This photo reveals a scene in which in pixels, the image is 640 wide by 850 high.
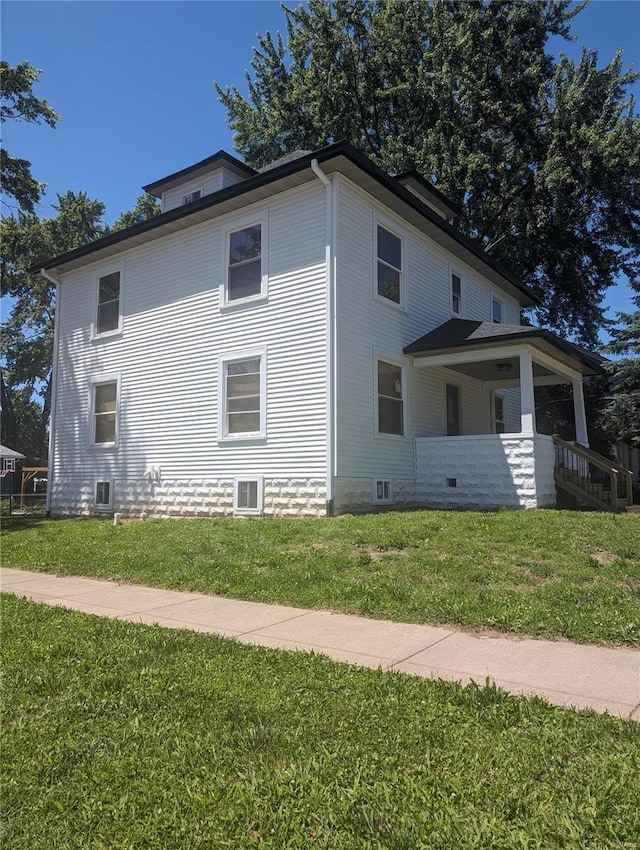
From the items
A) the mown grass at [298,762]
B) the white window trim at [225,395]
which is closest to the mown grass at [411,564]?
the mown grass at [298,762]

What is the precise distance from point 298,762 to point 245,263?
11602 mm

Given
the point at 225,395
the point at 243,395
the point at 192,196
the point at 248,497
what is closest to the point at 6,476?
the point at 225,395

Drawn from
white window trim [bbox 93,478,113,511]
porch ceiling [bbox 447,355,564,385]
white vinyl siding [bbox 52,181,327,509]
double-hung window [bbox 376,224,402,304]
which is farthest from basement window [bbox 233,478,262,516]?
porch ceiling [bbox 447,355,564,385]

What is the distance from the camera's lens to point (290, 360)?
12117mm

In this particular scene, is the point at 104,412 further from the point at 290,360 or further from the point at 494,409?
the point at 494,409

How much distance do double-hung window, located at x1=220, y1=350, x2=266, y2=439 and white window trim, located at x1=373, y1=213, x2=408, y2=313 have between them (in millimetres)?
2706

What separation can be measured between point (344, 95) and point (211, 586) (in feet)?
68.8

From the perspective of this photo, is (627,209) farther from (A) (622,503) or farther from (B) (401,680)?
(B) (401,680)

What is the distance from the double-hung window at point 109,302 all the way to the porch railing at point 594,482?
1090 centimetres

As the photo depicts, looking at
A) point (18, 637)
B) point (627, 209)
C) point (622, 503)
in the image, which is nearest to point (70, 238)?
point (627, 209)

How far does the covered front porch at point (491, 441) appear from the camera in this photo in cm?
1186

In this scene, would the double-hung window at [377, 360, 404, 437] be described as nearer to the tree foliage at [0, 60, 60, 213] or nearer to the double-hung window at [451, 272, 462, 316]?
the double-hung window at [451, 272, 462, 316]

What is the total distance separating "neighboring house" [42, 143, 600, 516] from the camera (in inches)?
463

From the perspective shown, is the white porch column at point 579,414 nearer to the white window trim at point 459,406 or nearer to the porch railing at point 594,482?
the porch railing at point 594,482
